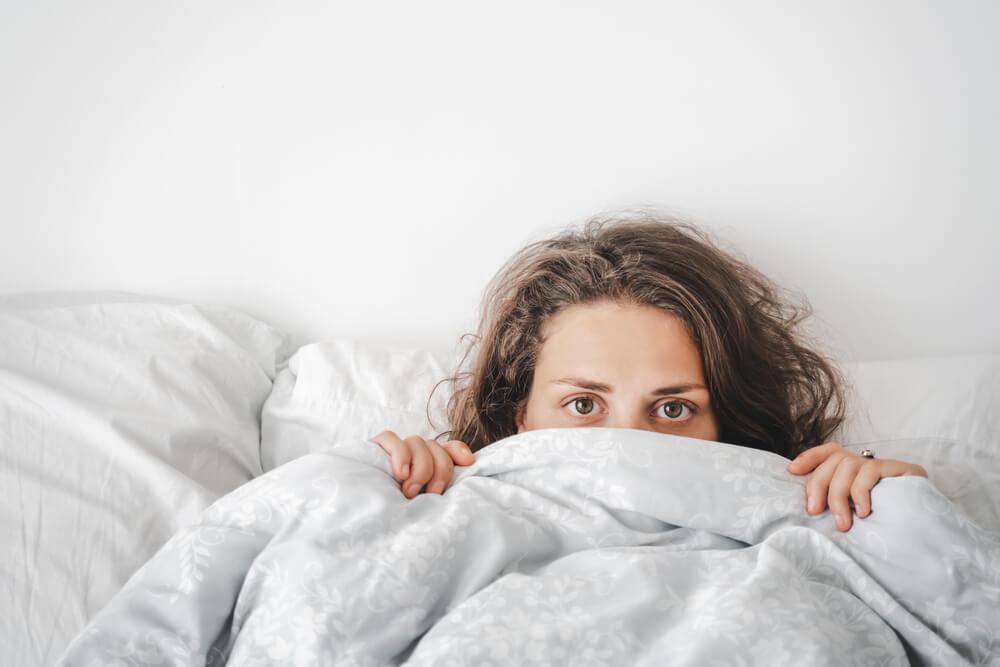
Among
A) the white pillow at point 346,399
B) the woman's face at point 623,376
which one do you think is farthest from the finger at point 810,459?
the white pillow at point 346,399

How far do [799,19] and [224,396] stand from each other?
120 cm

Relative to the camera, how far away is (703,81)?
1.46 metres

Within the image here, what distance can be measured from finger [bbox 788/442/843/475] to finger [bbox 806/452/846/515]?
11mm

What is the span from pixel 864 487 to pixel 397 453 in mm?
532

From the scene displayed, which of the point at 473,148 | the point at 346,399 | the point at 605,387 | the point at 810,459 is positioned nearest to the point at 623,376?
the point at 605,387

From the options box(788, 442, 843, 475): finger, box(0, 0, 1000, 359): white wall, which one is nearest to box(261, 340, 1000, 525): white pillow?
box(0, 0, 1000, 359): white wall

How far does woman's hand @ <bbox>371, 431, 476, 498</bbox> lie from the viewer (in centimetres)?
94

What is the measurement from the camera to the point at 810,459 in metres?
0.96

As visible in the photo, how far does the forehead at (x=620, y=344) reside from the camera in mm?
1031

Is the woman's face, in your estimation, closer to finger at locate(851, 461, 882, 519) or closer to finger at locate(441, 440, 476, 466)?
finger at locate(441, 440, 476, 466)

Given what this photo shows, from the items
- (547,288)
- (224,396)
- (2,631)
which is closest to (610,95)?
(547,288)

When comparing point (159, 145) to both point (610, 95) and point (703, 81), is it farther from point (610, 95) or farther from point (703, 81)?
point (703, 81)

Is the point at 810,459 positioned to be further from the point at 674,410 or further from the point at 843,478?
the point at 674,410

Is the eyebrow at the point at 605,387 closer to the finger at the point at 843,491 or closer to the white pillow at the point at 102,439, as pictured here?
the finger at the point at 843,491
